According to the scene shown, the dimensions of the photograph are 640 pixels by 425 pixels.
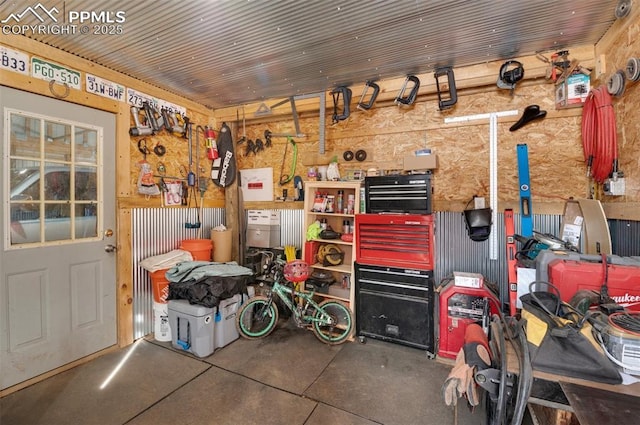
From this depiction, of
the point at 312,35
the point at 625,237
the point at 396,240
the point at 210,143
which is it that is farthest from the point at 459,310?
the point at 210,143

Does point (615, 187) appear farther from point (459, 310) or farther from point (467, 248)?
point (459, 310)

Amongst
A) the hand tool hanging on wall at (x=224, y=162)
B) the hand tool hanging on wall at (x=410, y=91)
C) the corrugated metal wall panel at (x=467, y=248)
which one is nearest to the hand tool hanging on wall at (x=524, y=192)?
the corrugated metal wall panel at (x=467, y=248)

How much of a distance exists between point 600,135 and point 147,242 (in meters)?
4.23

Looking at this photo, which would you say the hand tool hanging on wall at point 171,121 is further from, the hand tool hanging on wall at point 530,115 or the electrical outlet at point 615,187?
the electrical outlet at point 615,187

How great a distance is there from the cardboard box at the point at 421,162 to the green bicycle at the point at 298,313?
1.51 meters

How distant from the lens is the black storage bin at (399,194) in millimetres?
2529

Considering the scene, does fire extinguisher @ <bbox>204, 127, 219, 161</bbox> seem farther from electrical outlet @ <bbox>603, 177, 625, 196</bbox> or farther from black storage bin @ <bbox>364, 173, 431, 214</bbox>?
electrical outlet @ <bbox>603, 177, 625, 196</bbox>

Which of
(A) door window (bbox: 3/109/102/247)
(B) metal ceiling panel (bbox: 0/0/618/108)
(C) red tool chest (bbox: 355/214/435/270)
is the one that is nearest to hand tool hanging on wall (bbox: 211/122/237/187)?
(B) metal ceiling panel (bbox: 0/0/618/108)

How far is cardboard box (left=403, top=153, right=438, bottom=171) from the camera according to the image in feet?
9.02

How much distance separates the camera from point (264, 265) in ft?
11.2

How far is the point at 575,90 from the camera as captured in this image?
233 centimetres

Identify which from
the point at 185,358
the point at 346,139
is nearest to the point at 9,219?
the point at 185,358

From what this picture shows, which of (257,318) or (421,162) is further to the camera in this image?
(257,318)

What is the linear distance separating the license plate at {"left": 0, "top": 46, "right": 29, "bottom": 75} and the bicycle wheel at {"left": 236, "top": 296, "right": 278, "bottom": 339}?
267 centimetres
